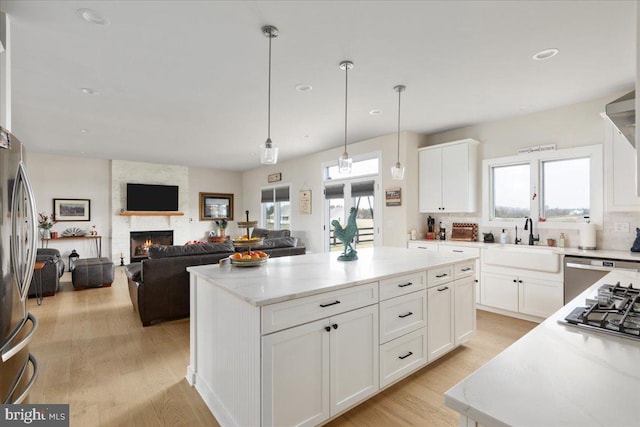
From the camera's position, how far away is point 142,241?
8.16 metres

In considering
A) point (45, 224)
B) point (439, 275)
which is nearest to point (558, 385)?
point (439, 275)

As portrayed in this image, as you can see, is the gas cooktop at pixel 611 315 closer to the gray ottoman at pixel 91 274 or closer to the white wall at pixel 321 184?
the white wall at pixel 321 184

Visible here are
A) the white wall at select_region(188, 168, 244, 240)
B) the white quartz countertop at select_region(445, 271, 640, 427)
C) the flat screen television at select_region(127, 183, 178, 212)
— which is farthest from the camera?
the white wall at select_region(188, 168, 244, 240)

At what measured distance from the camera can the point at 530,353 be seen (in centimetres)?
98

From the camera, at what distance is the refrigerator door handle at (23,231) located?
1.59 m

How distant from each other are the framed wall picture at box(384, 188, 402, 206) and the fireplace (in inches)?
246

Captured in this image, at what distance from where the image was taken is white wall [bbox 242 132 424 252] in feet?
16.7

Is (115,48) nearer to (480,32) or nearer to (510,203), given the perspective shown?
(480,32)

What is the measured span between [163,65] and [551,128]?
15.2ft

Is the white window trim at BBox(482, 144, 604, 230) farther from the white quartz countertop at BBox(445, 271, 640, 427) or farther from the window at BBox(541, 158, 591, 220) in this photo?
the white quartz countertop at BBox(445, 271, 640, 427)

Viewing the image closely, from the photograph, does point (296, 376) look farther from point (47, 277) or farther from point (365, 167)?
point (47, 277)

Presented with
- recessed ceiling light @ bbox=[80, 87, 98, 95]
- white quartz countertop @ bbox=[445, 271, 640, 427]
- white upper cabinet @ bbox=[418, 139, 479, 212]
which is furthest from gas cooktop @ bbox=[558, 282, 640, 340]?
recessed ceiling light @ bbox=[80, 87, 98, 95]

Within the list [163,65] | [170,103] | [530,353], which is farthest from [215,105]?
[530,353]

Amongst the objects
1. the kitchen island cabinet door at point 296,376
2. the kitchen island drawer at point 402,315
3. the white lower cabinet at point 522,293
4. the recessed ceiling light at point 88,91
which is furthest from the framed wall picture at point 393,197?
the recessed ceiling light at point 88,91
